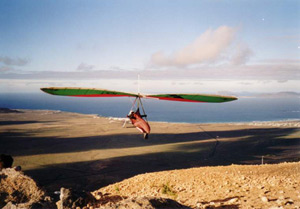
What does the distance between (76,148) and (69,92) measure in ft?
126

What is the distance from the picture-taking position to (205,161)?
3444 cm

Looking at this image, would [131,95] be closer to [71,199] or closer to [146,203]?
[71,199]

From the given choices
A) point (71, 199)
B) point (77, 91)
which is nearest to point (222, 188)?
point (71, 199)

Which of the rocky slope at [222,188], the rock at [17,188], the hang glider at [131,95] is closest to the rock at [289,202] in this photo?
the rocky slope at [222,188]

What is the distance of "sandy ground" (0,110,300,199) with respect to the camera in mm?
28656

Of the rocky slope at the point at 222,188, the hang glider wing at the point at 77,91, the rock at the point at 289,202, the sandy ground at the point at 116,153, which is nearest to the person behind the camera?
the rock at the point at 289,202

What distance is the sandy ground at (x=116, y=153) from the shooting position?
94.0 ft

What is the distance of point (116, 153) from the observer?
4050 cm

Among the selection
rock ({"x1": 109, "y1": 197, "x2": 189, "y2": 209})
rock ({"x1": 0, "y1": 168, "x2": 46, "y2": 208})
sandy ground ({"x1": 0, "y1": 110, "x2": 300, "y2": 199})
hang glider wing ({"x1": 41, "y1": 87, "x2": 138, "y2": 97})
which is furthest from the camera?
sandy ground ({"x1": 0, "y1": 110, "x2": 300, "y2": 199})

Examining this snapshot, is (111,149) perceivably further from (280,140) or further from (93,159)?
(280,140)

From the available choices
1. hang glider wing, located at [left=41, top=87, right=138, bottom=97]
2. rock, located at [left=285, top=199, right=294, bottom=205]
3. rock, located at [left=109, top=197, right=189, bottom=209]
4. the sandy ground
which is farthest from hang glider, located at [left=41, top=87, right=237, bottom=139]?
the sandy ground

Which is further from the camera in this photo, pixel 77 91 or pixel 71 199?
pixel 77 91

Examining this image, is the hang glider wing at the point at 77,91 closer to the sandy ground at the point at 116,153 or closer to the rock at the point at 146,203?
the rock at the point at 146,203

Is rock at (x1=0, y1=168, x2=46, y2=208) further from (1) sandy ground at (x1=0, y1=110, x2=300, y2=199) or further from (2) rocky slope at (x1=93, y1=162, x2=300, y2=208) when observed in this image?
(1) sandy ground at (x1=0, y1=110, x2=300, y2=199)
